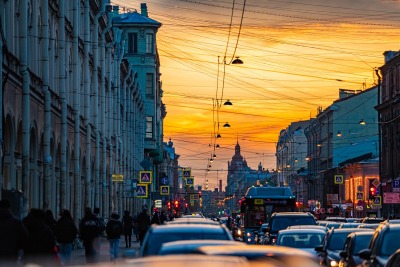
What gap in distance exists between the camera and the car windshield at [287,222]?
4175 cm

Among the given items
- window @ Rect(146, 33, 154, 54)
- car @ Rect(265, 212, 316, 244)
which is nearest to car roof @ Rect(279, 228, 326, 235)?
car @ Rect(265, 212, 316, 244)

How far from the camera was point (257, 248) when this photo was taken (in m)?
11.3

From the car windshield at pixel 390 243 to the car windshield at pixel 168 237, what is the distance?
4285 millimetres

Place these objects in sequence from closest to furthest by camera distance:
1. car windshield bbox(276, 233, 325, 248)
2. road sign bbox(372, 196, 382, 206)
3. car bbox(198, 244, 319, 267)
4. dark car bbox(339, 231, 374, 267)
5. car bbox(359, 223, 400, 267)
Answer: car bbox(198, 244, 319, 267)
car bbox(359, 223, 400, 267)
dark car bbox(339, 231, 374, 267)
car windshield bbox(276, 233, 325, 248)
road sign bbox(372, 196, 382, 206)

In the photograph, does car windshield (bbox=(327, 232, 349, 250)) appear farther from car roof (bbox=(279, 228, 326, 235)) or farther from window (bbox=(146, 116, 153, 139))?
window (bbox=(146, 116, 153, 139))

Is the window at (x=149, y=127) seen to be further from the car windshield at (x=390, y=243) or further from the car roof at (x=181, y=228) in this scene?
the car roof at (x=181, y=228)

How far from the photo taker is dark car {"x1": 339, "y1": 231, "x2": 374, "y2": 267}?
74.2 ft

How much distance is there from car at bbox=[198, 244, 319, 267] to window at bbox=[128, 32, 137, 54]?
4191 inches

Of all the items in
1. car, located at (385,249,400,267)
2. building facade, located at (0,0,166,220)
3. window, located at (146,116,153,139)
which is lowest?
car, located at (385,249,400,267)

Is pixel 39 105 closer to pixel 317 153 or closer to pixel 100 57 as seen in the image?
pixel 100 57

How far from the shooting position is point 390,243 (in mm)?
20641

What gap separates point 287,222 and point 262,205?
10287 millimetres

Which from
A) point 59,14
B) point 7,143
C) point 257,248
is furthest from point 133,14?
point 257,248

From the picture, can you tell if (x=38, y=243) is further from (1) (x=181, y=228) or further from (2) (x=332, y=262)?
(2) (x=332, y=262)
